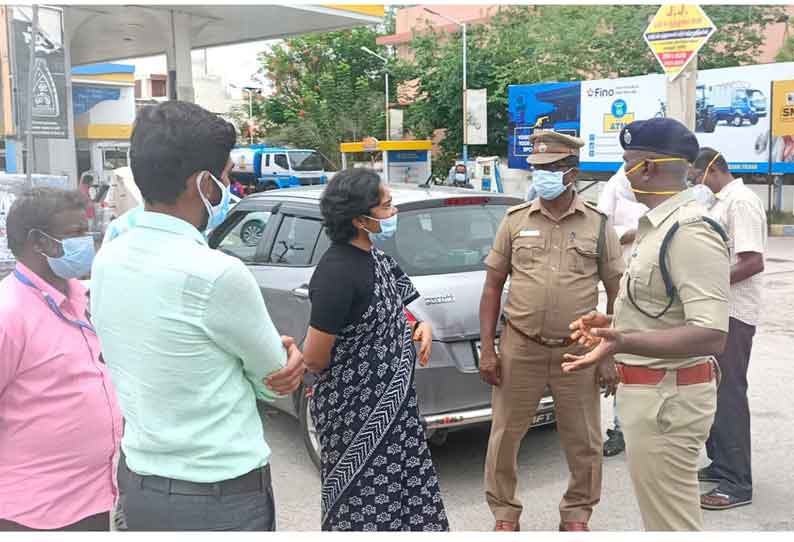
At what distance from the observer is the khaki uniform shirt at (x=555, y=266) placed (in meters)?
3.69

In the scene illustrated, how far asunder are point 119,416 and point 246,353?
86cm

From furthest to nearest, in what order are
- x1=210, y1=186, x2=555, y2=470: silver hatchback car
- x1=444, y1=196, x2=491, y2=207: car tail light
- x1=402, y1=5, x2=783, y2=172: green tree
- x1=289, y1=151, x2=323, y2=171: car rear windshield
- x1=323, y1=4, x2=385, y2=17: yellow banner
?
1. x1=289, y1=151, x2=323, y2=171: car rear windshield
2. x1=402, y1=5, x2=783, y2=172: green tree
3. x1=323, y1=4, x2=385, y2=17: yellow banner
4. x1=444, y1=196, x2=491, y2=207: car tail light
5. x1=210, y1=186, x2=555, y2=470: silver hatchback car

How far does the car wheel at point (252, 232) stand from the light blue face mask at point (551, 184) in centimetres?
244

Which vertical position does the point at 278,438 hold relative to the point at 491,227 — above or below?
below

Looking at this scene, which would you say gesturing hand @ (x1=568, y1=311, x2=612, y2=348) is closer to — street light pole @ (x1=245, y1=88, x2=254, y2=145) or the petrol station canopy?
the petrol station canopy

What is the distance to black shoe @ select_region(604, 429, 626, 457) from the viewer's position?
4.96m

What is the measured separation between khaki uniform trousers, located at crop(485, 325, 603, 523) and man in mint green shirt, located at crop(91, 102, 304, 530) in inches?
77.0

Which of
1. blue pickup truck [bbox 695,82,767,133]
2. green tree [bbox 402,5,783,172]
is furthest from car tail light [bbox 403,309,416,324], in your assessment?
green tree [bbox 402,5,783,172]

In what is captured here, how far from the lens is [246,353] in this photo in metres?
1.91

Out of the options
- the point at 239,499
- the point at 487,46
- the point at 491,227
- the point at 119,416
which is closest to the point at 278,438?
the point at 491,227

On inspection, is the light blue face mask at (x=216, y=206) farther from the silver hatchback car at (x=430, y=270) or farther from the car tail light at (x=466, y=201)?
the car tail light at (x=466, y=201)

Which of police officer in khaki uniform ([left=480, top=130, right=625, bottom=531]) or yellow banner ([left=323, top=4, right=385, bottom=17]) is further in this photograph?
yellow banner ([left=323, top=4, right=385, bottom=17])

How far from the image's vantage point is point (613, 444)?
A: 16.3 feet

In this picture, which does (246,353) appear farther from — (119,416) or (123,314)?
(119,416)
